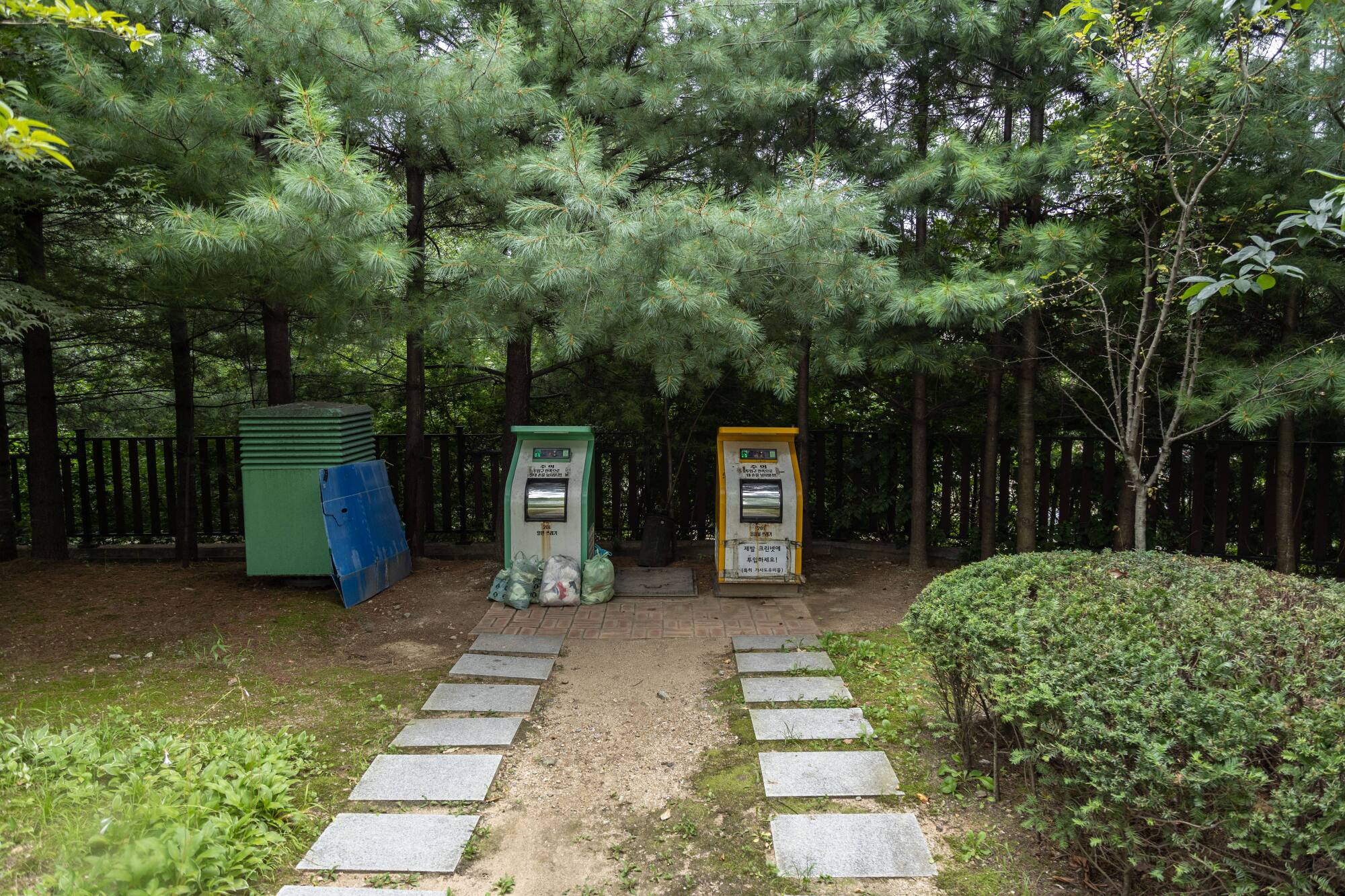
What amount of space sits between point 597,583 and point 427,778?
10.1 ft

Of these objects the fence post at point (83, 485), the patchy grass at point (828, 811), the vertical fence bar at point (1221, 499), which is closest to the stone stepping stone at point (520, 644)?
the patchy grass at point (828, 811)

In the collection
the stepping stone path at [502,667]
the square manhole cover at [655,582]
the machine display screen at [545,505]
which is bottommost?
the stepping stone path at [502,667]

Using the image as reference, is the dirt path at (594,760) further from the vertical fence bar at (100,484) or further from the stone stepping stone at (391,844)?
the vertical fence bar at (100,484)

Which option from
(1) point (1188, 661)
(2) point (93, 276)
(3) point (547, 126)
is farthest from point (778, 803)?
(2) point (93, 276)

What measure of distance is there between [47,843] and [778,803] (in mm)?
2769

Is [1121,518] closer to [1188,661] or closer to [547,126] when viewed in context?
[1188,661]

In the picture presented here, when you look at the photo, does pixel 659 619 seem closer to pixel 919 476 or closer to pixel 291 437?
pixel 919 476

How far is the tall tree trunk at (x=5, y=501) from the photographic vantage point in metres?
7.68

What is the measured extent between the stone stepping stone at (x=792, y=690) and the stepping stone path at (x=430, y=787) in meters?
1.29

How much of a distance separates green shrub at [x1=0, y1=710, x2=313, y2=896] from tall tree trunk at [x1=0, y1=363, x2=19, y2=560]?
5022 millimetres

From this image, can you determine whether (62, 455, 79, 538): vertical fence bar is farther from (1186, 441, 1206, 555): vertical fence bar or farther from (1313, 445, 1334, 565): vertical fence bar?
(1313, 445, 1334, 565): vertical fence bar

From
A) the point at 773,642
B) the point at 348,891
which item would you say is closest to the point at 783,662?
the point at 773,642

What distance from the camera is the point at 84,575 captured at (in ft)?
24.2

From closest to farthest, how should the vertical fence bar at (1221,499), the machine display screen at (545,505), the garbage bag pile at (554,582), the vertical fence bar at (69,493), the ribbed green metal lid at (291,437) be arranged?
the ribbed green metal lid at (291,437) < the garbage bag pile at (554,582) < the machine display screen at (545,505) < the vertical fence bar at (1221,499) < the vertical fence bar at (69,493)
